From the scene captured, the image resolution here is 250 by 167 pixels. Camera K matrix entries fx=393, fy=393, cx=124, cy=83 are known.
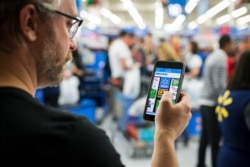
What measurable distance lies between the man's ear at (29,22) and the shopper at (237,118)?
2.11 meters

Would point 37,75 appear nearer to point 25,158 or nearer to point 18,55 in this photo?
point 18,55

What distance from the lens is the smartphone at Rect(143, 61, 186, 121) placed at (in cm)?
131

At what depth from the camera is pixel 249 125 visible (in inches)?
105

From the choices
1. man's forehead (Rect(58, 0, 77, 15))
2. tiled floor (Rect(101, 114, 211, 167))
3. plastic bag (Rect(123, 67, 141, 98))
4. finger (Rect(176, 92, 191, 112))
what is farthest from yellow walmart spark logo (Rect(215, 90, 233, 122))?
plastic bag (Rect(123, 67, 141, 98))

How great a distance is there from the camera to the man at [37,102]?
78 centimetres

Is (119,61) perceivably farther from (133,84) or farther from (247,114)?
(247,114)

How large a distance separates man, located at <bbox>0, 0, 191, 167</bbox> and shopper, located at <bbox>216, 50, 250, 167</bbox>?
1.91 meters

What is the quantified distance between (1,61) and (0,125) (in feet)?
0.50

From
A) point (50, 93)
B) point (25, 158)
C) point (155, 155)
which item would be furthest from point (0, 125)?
point (50, 93)

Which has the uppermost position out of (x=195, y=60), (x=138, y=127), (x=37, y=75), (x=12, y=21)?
(x=195, y=60)

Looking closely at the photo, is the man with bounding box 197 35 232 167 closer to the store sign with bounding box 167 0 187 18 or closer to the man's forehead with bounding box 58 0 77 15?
the man's forehead with bounding box 58 0 77 15

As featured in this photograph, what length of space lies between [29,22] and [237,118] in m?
2.22

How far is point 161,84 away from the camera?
4.54 feet

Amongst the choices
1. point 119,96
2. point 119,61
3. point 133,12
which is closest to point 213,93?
point 119,96
